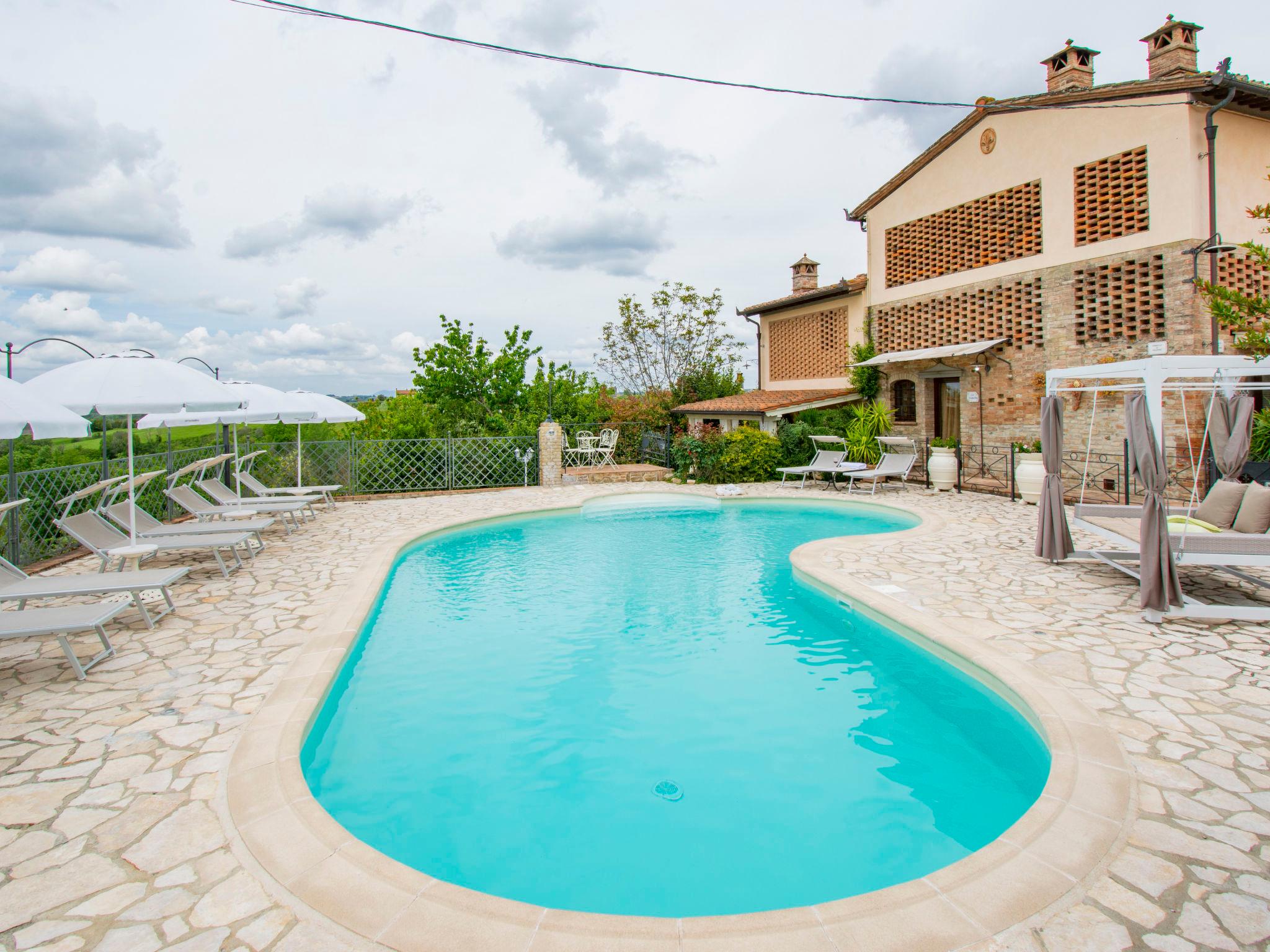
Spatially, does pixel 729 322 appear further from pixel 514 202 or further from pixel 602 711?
pixel 602 711

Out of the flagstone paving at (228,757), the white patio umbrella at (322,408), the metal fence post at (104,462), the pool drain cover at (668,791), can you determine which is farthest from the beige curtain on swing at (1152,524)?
the metal fence post at (104,462)

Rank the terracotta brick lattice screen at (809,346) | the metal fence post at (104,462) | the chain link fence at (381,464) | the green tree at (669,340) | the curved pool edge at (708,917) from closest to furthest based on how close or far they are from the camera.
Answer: the curved pool edge at (708,917)
the metal fence post at (104,462)
the chain link fence at (381,464)
the terracotta brick lattice screen at (809,346)
the green tree at (669,340)

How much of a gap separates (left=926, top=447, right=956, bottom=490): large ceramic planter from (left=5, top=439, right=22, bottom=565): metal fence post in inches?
608

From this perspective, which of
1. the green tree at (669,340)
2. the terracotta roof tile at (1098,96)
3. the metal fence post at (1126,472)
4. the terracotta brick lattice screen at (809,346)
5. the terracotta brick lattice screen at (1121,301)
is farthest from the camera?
the green tree at (669,340)

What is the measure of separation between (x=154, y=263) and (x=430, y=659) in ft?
40.6

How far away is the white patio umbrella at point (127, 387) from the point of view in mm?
6430

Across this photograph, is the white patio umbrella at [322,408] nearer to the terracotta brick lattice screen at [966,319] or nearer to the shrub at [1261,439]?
the terracotta brick lattice screen at [966,319]

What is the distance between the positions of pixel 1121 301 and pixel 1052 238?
84.6 inches

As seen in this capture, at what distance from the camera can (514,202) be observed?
1588cm

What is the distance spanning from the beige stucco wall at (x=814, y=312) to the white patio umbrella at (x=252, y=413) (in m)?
14.7

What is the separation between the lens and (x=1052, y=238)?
563 inches

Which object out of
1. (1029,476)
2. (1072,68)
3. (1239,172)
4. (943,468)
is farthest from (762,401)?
(1239,172)

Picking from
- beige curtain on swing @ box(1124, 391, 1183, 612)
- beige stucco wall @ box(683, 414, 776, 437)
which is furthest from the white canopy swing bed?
beige stucco wall @ box(683, 414, 776, 437)

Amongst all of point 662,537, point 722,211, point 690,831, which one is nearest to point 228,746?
point 690,831
